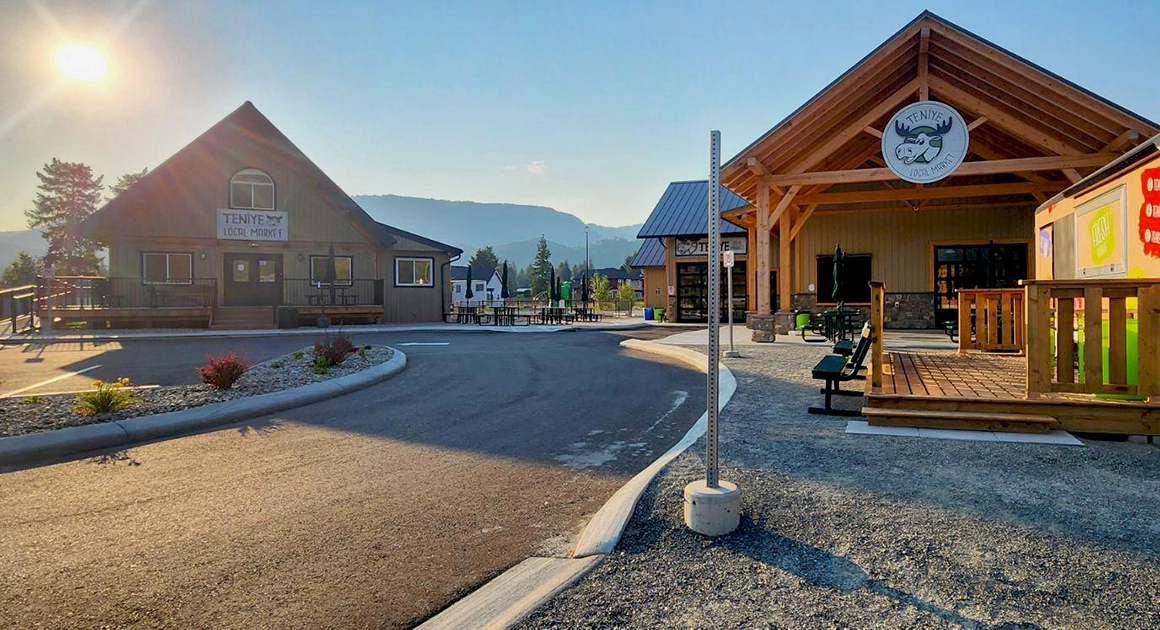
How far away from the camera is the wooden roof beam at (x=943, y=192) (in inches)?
650

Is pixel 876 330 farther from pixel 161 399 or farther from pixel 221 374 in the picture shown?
pixel 161 399

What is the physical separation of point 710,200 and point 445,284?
2684cm

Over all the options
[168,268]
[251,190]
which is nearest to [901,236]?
[251,190]

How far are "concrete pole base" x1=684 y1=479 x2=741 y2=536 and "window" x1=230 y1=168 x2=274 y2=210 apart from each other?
25.2 metres

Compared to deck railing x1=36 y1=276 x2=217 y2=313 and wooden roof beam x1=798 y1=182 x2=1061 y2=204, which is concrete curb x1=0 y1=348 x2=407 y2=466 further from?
deck railing x1=36 y1=276 x2=217 y2=313

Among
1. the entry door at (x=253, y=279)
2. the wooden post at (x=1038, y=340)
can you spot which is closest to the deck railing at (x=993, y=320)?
the wooden post at (x=1038, y=340)

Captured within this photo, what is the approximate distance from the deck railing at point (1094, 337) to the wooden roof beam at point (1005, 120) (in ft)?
Answer: 30.2

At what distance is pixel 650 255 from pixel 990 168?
2170cm

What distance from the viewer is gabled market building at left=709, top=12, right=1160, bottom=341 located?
13141 mm

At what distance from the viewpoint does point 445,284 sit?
29688mm

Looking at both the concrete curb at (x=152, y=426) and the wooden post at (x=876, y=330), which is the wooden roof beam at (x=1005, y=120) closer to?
the wooden post at (x=876, y=330)

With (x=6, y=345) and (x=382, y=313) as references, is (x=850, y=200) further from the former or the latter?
(x=6, y=345)

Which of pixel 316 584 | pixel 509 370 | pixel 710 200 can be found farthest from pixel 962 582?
pixel 509 370

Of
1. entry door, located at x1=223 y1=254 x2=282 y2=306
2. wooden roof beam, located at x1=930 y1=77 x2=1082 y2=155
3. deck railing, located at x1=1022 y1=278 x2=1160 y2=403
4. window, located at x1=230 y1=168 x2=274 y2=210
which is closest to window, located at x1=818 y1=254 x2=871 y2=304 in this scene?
wooden roof beam, located at x1=930 y1=77 x2=1082 y2=155
